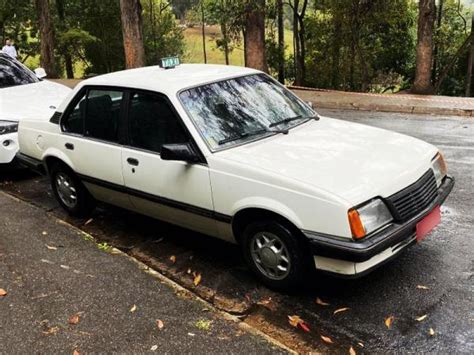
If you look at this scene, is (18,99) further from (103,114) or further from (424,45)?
(424,45)

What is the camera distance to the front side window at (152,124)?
4406 mm

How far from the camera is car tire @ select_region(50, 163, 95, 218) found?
567 centimetres

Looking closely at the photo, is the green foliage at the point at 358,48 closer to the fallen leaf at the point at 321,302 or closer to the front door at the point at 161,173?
the front door at the point at 161,173

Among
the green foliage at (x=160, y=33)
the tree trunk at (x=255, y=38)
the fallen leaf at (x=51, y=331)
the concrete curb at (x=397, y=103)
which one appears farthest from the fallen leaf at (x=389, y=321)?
the green foliage at (x=160, y=33)

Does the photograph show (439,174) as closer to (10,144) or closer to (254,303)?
(254,303)

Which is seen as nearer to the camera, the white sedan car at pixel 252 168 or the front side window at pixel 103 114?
the white sedan car at pixel 252 168

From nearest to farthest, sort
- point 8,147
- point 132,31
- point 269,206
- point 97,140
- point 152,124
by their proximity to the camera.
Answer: point 269,206, point 152,124, point 97,140, point 8,147, point 132,31

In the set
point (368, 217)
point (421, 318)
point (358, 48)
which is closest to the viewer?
point (368, 217)

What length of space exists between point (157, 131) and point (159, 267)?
1.20 meters

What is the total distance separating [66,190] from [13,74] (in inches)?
142

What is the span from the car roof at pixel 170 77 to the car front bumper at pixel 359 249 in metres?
1.85

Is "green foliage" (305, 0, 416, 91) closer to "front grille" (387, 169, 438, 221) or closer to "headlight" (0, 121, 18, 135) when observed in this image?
"headlight" (0, 121, 18, 135)

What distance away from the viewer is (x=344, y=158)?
12.9 feet

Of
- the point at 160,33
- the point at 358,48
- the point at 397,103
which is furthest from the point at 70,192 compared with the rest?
the point at 160,33
